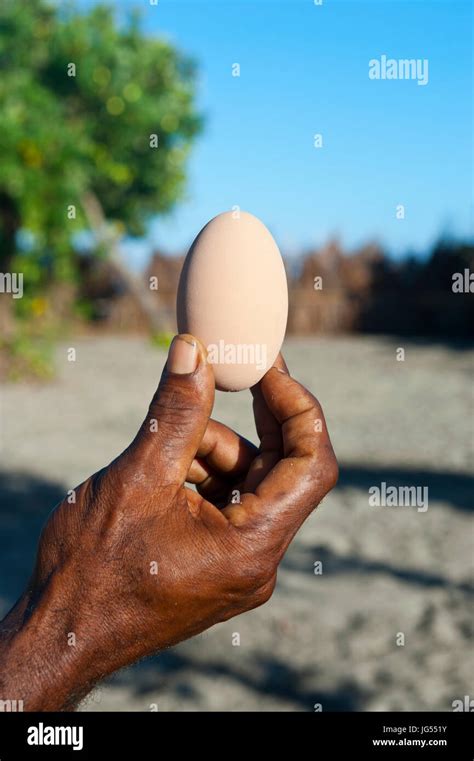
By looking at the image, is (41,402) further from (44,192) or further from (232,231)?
(232,231)

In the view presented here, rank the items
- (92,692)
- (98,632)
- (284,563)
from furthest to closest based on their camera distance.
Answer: (284,563) → (92,692) → (98,632)

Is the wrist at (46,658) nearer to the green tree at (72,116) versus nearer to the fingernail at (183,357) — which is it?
the fingernail at (183,357)

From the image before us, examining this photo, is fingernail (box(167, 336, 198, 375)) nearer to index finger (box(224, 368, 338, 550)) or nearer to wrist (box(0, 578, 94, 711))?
index finger (box(224, 368, 338, 550))

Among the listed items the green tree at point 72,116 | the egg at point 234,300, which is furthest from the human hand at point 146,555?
the green tree at point 72,116

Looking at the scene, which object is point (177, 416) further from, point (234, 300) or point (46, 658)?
point (46, 658)

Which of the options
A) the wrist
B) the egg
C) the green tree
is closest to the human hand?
the wrist

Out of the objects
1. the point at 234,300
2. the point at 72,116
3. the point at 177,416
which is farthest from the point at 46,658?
the point at 72,116

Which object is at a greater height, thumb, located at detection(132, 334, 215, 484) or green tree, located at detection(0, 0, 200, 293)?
green tree, located at detection(0, 0, 200, 293)
